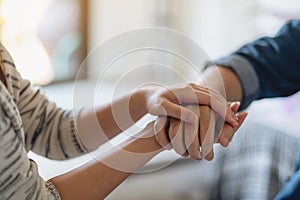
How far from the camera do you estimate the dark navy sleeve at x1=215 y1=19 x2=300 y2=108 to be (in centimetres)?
103

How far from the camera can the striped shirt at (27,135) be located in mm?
646

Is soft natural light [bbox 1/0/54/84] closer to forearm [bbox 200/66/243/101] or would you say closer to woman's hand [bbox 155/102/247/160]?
forearm [bbox 200/66/243/101]

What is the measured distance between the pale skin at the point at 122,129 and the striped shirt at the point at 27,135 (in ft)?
0.09

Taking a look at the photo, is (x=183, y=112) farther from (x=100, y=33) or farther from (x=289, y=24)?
(x=100, y=33)

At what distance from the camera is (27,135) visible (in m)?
0.89

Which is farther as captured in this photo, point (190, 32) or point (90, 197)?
point (190, 32)

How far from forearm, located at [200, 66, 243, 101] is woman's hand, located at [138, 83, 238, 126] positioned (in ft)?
0.48

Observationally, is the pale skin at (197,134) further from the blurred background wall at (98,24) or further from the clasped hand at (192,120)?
the blurred background wall at (98,24)

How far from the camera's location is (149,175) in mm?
2012

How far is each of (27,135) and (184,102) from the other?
0.27 meters

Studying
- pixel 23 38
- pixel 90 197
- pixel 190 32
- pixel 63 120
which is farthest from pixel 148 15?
pixel 90 197

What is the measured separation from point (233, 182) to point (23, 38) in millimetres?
857

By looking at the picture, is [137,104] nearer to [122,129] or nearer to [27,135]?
[122,129]

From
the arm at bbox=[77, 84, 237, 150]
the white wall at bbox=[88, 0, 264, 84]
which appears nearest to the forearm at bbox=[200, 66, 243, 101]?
the arm at bbox=[77, 84, 237, 150]
